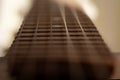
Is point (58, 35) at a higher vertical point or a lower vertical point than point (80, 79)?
higher

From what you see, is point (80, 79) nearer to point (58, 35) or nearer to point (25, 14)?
point (58, 35)

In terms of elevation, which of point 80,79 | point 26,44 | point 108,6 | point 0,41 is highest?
point 108,6

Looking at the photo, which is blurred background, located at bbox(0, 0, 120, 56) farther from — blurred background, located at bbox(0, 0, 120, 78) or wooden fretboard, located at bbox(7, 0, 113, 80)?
wooden fretboard, located at bbox(7, 0, 113, 80)

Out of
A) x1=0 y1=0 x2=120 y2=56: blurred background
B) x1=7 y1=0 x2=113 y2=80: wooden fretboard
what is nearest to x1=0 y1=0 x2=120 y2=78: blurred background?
x1=0 y1=0 x2=120 y2=56: blurred background

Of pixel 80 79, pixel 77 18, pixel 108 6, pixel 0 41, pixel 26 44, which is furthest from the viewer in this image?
pixel 108 6

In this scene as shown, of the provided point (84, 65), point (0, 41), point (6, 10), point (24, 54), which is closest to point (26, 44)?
point (24, 54)

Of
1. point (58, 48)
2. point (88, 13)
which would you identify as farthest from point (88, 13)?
point (58, 48)

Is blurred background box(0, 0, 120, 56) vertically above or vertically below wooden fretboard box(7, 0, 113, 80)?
above
